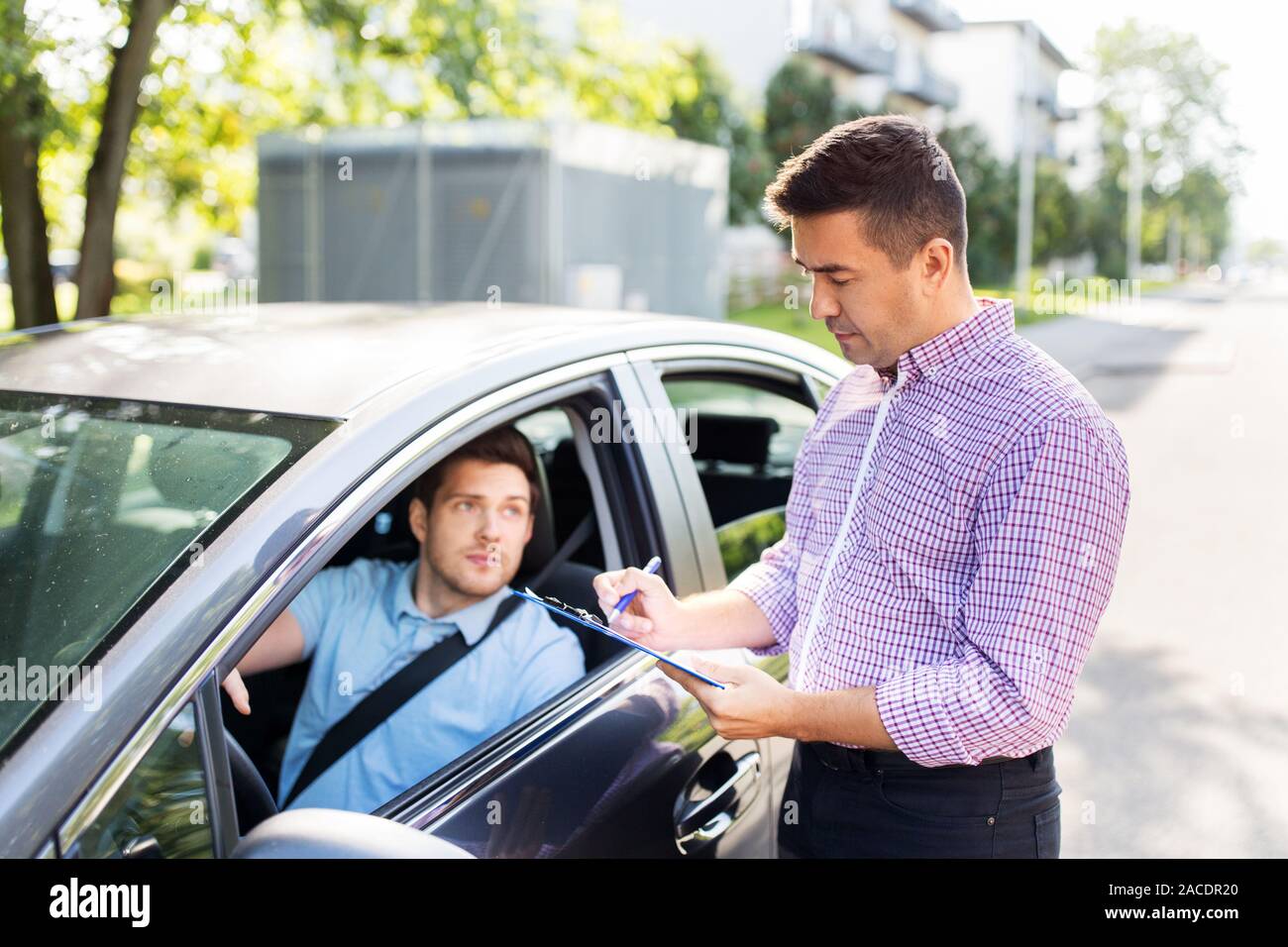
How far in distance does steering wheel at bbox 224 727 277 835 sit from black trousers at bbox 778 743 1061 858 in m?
0.90

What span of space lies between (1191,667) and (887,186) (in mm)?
4731

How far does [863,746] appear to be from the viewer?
1.93 meters

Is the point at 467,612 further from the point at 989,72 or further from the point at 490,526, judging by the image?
the point at 989,72

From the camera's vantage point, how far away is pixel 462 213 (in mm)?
16422

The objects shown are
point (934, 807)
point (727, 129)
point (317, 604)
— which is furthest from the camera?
point (727, 129)

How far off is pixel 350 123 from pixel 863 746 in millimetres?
13971

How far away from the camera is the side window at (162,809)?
142 cm

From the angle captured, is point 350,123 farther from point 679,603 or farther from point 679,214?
point 679,603

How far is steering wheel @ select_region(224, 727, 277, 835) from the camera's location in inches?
75.7

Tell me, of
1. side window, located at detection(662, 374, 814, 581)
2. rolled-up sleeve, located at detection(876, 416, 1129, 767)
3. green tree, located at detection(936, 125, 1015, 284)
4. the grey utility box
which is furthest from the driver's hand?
green tree, located at detection(936, 125, 1015, 284)

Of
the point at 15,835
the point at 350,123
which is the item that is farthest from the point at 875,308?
the point at 350,123

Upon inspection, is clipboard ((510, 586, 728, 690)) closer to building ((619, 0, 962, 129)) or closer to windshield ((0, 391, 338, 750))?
windshield ((0, 391, 338, 750))

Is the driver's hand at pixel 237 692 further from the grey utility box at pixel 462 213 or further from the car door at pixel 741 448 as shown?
the grey utility box at pixel 462 213

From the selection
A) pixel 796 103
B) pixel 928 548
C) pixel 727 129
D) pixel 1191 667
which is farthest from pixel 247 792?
pixel 796 103
